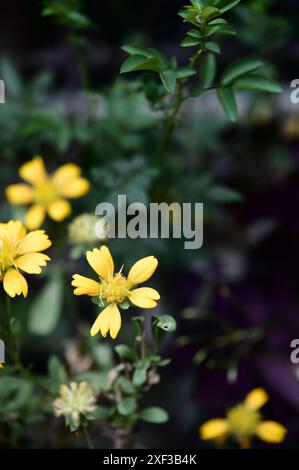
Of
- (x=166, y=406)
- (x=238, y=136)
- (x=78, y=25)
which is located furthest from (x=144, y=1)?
(x=166, y=406)

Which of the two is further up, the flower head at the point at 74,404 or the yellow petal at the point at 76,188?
the yellow petal at the point at 76,188

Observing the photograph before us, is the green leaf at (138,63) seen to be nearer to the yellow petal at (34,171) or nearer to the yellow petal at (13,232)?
the yellow petal at (13,232)

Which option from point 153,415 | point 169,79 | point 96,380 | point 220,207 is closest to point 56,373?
point 96,380

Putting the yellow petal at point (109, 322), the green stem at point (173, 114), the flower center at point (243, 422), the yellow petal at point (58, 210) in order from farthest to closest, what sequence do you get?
1. the yellow petal at point (58, 210)
2. the flower center at point (243, 422)
3. the green stem at point (173, 114)
4. the yellow petal at point (109, 322)

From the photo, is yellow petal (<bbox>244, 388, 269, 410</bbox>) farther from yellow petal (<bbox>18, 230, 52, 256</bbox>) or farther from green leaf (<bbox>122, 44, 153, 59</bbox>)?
green leaf (<bbox>122, 44, 153, 59</bbox>)

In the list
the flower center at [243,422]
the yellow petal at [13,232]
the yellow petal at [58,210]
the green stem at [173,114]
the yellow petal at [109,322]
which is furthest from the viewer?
the yellow petal at [58,210]

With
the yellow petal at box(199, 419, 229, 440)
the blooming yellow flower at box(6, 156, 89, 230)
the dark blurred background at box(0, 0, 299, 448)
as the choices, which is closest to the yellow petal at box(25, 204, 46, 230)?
the blooming yellow flower at box(6, 156, 89, 230)

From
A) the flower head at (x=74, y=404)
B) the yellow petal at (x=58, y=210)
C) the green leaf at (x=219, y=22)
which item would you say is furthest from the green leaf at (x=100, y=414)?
the green leaf at (x=219, y=22)
